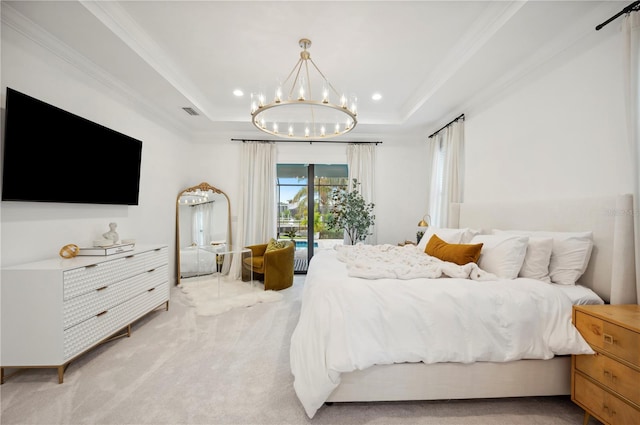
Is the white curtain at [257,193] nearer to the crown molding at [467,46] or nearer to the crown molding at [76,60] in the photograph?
the crown molding at [76,60]

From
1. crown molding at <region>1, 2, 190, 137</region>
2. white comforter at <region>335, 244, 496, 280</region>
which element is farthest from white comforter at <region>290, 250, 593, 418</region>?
crown molding at <region>1, 2, 190, 137</region>

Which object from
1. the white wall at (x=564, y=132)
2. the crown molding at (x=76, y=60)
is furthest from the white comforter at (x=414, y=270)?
the crown molding at (x=76, y=60)

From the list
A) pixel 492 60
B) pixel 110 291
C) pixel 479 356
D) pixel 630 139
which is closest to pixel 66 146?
pixel 110 291

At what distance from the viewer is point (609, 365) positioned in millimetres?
1434

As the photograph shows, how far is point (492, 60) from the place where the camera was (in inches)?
103

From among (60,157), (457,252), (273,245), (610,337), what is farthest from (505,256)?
(60,157)

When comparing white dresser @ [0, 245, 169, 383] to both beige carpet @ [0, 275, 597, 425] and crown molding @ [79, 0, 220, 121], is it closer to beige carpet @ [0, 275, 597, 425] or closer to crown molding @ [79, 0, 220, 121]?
beige carpet @ [0, 275, 597, 425]

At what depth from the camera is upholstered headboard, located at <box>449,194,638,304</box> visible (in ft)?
5.57

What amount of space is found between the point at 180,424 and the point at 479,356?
6.22 feet

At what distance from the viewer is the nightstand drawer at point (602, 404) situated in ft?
4.33

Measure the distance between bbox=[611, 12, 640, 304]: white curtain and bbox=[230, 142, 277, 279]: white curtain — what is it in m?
4.36

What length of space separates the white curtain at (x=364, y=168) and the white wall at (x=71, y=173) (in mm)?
3216

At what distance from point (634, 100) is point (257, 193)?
460 cm

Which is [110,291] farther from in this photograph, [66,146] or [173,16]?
[173,16]
